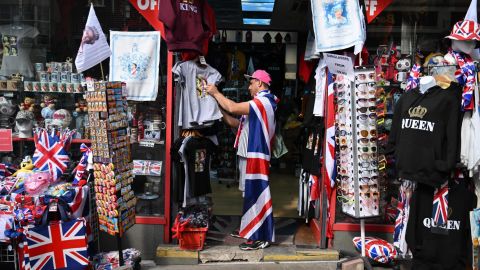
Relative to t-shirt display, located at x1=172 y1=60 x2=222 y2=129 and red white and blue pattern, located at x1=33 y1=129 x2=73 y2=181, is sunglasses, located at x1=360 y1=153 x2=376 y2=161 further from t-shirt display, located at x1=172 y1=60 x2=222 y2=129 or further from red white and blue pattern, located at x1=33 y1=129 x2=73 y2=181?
red white and blue pattern, located at x1=33 y1=129 x2=73 y2=181

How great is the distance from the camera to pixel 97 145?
4.21m

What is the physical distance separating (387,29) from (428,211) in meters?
2.13

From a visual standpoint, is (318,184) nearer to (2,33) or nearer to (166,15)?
(166,15)

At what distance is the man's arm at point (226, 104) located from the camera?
15.4 feet

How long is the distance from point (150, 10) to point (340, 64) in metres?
2.13

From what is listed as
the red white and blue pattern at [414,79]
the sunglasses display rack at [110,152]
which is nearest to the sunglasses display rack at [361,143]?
the red white and blue pattern at [414,79]

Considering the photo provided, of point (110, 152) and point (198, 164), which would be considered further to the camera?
point (198, 164)

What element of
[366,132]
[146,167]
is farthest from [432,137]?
[146,167]

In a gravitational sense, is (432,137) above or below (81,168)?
above

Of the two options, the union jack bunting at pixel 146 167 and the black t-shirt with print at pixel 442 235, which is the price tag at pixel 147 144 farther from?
the black t-shirt with print at pixel 442 235

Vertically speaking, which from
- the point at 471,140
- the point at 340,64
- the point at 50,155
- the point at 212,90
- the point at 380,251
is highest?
the point at 340,64

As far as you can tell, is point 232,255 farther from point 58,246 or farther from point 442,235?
point 442,235

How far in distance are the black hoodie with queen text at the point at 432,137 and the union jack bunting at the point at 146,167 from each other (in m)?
2.60

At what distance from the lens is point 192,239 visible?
4.81 m
